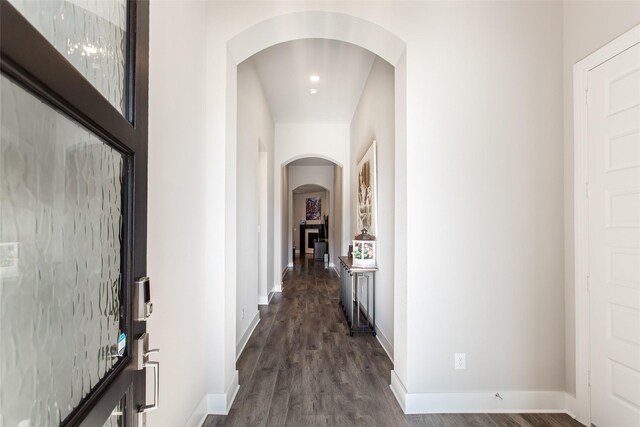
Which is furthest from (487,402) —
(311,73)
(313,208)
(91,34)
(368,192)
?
(313,208)

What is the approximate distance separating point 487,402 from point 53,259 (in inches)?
104

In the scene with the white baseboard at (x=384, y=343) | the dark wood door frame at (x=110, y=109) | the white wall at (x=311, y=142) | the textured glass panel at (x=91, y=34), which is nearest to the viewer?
the dark wood door frame at (x=110, y=109)

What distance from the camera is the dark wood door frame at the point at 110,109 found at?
480 mm

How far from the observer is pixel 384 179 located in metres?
3.57

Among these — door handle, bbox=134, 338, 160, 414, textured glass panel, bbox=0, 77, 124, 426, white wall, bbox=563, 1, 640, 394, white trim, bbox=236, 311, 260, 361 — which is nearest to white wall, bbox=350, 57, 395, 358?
white wall, bbox=563, 1, 640, 394

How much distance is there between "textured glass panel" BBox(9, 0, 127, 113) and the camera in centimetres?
64

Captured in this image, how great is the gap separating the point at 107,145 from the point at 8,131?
0.30 m

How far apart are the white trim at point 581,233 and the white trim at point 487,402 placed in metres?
0.14

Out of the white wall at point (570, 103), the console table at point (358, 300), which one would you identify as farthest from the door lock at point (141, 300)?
the console table at point (358, 300)

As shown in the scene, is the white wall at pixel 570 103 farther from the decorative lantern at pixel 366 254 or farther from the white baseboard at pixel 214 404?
the white baseboard at pixel 214 404

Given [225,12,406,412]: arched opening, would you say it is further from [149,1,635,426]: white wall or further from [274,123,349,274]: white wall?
[274,123,349,274]: white wall

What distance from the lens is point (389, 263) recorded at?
3322 mm

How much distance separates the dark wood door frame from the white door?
7.98 ft

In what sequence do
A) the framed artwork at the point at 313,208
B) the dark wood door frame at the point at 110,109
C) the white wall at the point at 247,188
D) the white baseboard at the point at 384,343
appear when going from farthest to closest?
the framed artwork at the point at 313,208, the white wall at the point at 247,188, the white baseboard at the point at 384,343, the dark wood door frame at the point at 110,109
